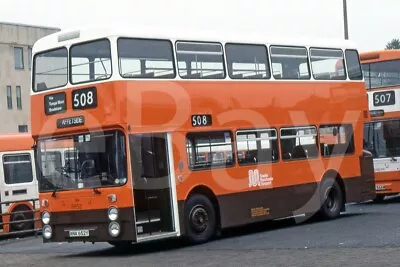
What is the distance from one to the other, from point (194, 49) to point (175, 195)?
3058 mm

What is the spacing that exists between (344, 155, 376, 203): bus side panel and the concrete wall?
51079mm

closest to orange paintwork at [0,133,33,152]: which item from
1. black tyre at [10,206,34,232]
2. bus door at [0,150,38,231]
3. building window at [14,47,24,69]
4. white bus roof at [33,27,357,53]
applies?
bus door at [0,150,38,231]

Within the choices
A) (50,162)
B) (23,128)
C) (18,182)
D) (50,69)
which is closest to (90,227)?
(50,162)

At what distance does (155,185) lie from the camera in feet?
57.3

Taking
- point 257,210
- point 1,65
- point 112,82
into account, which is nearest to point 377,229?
point 257,210

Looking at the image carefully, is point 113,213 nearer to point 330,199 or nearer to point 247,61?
point 247,61

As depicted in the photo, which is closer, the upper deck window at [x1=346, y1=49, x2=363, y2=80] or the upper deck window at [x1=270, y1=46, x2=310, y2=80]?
the upper deck window at [x1=270, y1=46, x2=310, y2=80]

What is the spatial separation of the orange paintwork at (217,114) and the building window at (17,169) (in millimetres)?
8656

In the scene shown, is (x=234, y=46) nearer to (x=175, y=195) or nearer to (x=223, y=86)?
(x=223, y=86)

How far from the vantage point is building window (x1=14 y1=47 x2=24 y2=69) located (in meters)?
72.2

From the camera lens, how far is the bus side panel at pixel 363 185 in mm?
22453

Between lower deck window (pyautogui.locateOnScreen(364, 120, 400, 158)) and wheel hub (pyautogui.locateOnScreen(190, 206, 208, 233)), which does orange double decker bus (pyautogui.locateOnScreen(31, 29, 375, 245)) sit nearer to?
wheel hub (pyautogui.locateOnScreen(190, 206, 208, 233))

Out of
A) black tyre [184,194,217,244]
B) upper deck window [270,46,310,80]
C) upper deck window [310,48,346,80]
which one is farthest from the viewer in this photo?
upper deck window [310,48,346,80]

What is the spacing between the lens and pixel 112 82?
16719 mm
